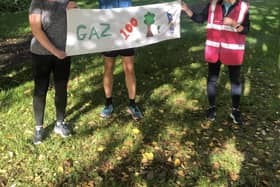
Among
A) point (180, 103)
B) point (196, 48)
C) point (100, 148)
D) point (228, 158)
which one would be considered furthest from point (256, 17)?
point (100, 148)

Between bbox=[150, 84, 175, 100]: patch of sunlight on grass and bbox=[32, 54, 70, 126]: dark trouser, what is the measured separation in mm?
1858

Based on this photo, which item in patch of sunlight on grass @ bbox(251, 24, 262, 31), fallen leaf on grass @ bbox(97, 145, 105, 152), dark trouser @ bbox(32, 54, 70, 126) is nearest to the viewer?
dark trouser @ bbox(32, 54, 70, 126)

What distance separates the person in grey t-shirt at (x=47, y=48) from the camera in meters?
→ 4.48

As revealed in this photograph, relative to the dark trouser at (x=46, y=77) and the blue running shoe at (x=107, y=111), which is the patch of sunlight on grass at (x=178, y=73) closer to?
the blue running shoe at (x=107, y=111)

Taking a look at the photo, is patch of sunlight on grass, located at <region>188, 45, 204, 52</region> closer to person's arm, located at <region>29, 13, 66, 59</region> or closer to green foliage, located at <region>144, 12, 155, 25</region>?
green foliage, located at <region>144, 12, 155, 25</region>

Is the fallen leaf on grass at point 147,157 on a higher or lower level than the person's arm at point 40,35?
lower

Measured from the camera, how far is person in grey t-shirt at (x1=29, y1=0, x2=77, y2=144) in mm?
4480

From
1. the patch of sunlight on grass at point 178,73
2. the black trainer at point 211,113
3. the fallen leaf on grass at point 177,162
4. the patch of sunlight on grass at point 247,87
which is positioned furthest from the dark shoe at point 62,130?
the patch of sunlight on grass at point 247,87

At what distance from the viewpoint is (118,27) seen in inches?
212

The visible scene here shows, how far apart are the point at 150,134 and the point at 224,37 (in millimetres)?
1575

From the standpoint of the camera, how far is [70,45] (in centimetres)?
491

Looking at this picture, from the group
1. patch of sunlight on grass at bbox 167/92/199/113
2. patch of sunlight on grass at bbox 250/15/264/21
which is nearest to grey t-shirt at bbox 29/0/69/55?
patch of sunlight on grass at bbox 167/92/199/113

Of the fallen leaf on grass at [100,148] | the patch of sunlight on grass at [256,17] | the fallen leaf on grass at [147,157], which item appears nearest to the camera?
the fallen leaf on grass at [147,157]

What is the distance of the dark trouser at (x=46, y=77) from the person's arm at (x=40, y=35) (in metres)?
0.15
